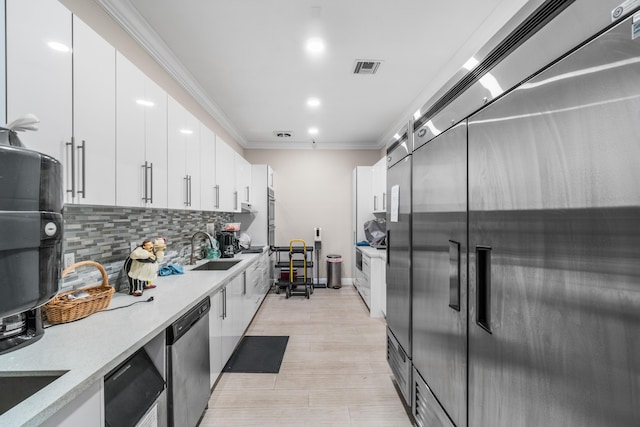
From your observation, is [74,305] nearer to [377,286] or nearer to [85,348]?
[85,348]

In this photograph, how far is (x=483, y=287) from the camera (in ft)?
3.37

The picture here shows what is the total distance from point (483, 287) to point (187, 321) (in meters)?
1.53

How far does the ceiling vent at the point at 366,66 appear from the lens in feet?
8.95

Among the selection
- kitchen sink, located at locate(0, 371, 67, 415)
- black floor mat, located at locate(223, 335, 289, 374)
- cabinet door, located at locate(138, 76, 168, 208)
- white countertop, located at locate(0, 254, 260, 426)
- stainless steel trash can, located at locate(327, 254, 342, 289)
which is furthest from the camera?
stainless steel trash can, located at locate(327, 254, 342, 289)

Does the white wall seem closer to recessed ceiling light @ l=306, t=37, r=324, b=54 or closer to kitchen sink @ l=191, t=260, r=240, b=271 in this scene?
kitchen sink @ l=191, t=260, r=240, b=271

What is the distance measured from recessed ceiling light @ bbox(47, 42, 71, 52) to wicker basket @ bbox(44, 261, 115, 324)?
97cm

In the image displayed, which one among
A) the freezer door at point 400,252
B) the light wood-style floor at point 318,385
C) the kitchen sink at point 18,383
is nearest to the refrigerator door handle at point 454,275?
the freezer door at point 400,252

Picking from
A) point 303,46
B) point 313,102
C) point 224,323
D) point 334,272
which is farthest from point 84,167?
point 334,272

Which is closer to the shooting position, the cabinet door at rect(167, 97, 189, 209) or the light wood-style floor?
the light wood-style floor

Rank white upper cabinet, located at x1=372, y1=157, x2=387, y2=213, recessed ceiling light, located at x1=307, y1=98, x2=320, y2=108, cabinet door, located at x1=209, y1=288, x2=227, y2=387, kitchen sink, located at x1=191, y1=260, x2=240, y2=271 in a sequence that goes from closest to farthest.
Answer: cabinet door, located at x1=209, y1=288, x2=227, y2=387 → kitchen sink, located at x1=191, y1=260, x2=240, y2=271 → recessed ceiling light, located at x1=307, y1=98, x2=320, y2=108 → white upper cabinet, located at x1=372, y1=157, x2=387, y2=213

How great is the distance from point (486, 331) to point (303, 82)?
2.98 meters

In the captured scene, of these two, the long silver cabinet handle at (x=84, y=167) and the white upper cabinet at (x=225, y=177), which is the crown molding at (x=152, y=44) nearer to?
→ the white upper cabinet at (x=225, y=177)

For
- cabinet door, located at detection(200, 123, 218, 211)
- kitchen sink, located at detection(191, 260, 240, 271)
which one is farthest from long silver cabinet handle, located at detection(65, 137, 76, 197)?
kitchen sink, located at detection(191, 260, 240, 271)

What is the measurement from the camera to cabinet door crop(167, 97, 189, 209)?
6.85 ft
